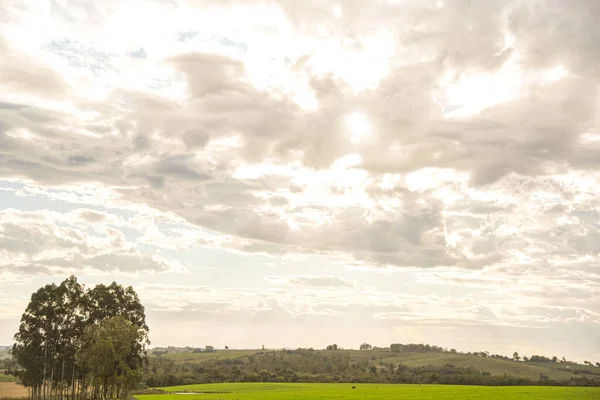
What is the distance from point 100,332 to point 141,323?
20377mm

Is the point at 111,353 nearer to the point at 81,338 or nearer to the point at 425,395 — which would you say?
the point at 81,338

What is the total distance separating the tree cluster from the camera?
104875 millimetres

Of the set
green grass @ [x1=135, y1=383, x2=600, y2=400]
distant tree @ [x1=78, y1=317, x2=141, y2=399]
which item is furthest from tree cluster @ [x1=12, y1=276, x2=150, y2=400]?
green grass @ [x1=135, y1=383, x2=600, y2=400]

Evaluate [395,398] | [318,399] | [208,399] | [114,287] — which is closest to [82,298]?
[114,287]

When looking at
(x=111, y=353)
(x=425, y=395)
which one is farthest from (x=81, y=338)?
(x=425, y=395)

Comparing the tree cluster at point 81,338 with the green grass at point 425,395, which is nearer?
the tree cluster at point 81,338

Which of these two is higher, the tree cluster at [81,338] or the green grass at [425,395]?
the tree cluster at [81,338]

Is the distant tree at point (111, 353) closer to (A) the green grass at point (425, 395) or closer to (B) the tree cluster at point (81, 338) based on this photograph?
(B) the tree cluster at point (81, 338)

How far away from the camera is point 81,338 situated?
11775cm

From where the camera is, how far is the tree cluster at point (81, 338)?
104875mm

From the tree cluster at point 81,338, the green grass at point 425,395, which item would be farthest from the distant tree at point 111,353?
the green grass at point 425,395

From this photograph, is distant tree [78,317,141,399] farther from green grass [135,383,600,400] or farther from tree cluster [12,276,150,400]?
green grass [135,383,600,400]

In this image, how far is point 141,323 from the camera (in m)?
125

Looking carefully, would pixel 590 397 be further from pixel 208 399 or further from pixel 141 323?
pixel 141 323
